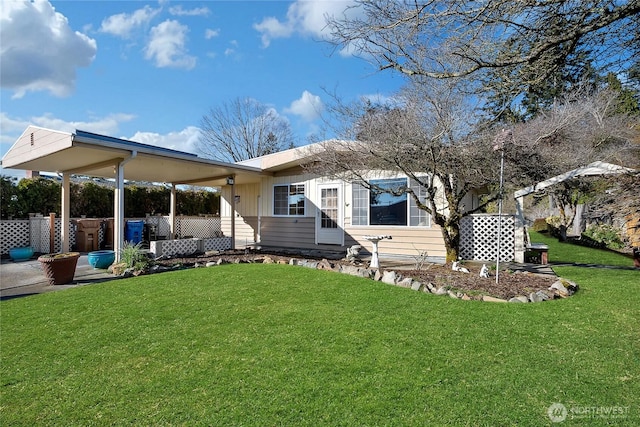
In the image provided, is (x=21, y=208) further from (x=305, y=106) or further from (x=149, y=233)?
(x=305, y=106)

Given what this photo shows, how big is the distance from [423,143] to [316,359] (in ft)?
16.2

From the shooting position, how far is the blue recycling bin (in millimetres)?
12492

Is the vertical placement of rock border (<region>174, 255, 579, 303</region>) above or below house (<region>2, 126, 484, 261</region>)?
below

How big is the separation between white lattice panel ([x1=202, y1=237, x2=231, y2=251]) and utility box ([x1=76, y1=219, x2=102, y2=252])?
3.99 m

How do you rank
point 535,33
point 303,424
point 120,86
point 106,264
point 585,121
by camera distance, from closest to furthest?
point 303,424
point 535,33
point 106,264
point 120,86
point 585,121

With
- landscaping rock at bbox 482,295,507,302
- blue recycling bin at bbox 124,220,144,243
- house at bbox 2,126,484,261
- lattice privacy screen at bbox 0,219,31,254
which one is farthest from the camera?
blue recycling bin at bbox 124,220,144,243

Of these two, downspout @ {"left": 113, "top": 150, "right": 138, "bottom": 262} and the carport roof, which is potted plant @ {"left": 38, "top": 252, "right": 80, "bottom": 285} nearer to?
downspout @ {"left": 113, "top": 150, "right": 138, "bottom": 262}

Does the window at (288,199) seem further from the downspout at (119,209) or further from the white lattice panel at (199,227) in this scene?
the downspout at (119,209)

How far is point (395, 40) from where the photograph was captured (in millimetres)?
3264

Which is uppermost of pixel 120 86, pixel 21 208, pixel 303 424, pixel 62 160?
pixel 120 86

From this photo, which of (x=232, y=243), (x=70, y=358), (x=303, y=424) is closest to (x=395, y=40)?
(x=303, y=424)

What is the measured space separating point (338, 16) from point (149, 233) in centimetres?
1293

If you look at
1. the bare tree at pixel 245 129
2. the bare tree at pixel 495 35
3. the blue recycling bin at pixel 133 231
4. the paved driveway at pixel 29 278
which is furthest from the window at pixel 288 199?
the bare tree at pixel 245 129

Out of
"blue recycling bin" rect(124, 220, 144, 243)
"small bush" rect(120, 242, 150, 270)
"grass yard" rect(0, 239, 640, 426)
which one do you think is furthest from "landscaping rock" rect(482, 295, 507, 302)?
"blue recycling bin" rect(124, 220, 144, 243)
